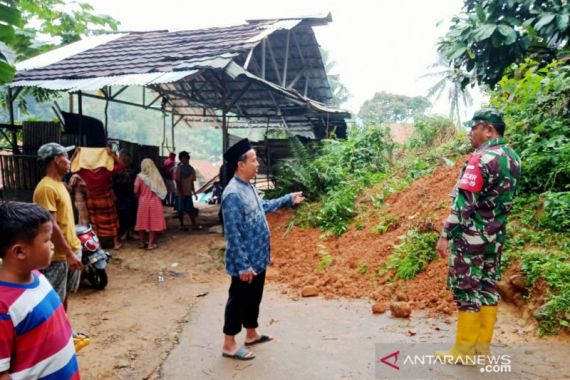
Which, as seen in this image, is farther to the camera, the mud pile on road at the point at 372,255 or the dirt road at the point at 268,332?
the mud pile on road at the point at 372,255

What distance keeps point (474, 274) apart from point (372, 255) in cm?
258

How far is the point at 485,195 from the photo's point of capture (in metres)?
2.93

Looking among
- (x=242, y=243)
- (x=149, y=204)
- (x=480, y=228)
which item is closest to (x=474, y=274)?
(x=480, y=228)

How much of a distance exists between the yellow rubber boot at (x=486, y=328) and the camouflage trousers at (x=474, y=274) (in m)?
0.06

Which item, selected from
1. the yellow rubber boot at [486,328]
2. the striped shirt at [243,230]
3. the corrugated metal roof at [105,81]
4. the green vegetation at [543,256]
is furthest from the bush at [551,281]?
the corrugated metal roof at [105,81]

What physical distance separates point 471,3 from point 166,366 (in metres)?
6.48

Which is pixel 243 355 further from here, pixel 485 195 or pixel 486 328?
pixel 485 195

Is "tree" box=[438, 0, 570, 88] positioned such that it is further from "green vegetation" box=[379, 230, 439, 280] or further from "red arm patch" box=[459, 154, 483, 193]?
"red arm patch" box=[459, 154, 483, 193]

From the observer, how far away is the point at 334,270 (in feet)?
18.2

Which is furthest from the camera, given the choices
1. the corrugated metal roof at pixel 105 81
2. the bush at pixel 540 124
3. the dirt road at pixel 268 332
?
the corrugated metal roof at pixel 105 81

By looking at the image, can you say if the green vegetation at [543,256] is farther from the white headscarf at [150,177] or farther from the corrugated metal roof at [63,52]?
the corrugated metal roof at [63,52]

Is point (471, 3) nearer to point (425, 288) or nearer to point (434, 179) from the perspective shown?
point (434, 179)

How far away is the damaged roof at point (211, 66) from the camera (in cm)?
736

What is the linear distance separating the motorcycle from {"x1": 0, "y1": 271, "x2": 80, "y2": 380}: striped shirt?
11.1ft
